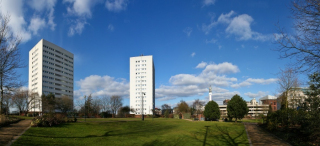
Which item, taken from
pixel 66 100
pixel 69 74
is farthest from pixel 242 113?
pixel 69 74

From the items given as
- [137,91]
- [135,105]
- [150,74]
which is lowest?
[135,105]

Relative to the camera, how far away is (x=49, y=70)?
101812 millimetres

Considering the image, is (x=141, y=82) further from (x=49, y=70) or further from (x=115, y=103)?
(x=49, y=70)

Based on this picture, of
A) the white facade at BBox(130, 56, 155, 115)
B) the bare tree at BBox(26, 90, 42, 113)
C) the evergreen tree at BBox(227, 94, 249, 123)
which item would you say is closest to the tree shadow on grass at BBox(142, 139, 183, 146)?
the evergreen tree at BBox(227, 94, 249, 123)

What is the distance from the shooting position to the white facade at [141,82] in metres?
108

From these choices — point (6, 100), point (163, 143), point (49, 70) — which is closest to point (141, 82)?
point (49, 70)

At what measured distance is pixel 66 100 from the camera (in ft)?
234

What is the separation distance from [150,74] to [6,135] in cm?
9526

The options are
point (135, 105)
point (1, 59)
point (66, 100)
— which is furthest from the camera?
point (135, 105)

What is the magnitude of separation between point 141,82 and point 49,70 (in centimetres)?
4487

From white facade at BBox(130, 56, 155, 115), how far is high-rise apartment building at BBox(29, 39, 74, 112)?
36.5 m

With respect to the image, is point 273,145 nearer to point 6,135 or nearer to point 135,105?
point 6,135

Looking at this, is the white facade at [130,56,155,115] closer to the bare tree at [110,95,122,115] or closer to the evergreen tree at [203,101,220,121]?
the bare tree at [110,95,122,115]

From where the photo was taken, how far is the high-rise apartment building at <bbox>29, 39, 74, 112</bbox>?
3841 inches
